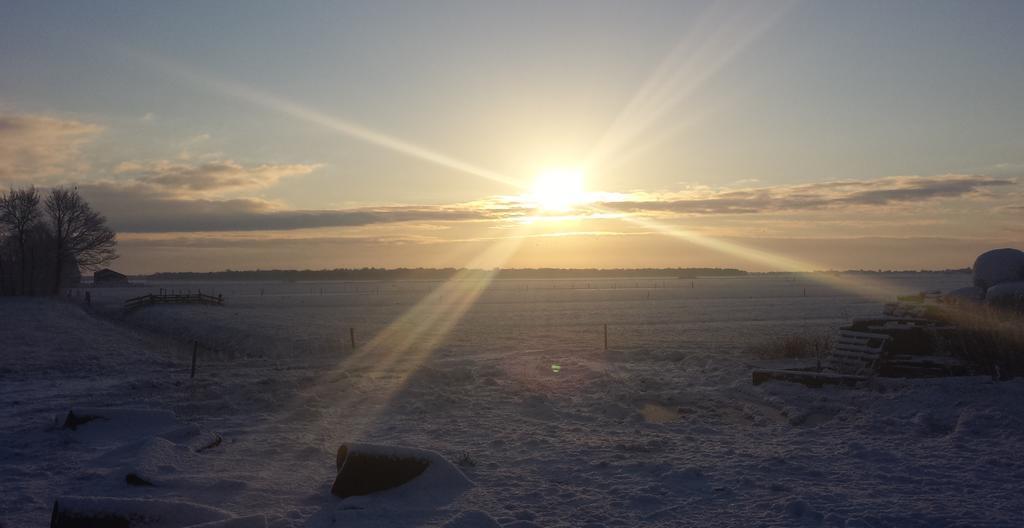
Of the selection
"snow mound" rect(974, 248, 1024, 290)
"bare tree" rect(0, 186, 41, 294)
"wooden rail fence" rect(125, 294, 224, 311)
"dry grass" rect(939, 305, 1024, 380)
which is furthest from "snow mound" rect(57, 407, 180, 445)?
"bare tree" rect(0, 186, 41, 294)

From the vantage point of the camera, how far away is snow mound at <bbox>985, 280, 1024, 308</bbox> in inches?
771

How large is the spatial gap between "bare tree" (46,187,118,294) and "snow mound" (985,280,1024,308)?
7655 cm

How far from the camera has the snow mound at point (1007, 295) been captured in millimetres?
19594

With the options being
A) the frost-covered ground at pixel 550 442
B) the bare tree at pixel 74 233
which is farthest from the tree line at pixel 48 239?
the frost-covered ground at pixel 550 442

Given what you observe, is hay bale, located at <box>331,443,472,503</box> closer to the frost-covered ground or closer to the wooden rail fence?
the frost-covered ground

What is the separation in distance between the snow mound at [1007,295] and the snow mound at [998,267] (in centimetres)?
119

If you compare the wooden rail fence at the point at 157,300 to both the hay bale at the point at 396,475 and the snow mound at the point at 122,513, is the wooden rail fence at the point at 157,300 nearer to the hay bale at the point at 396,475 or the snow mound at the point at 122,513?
the hay bale at the point at 396,475

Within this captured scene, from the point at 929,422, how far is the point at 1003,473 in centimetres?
256

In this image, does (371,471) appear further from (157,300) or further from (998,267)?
(157,300)

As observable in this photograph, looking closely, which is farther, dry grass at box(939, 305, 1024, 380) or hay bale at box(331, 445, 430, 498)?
dry grass at box(939, 305, 1024, 380)

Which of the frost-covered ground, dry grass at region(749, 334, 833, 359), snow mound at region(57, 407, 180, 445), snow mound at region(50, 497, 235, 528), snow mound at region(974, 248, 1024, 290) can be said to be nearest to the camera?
snow mound at region(50, 497, 235, 528)

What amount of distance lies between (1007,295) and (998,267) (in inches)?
111

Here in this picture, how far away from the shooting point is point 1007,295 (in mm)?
20266

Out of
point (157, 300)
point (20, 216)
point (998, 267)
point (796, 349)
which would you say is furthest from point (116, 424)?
point (20, 216)
